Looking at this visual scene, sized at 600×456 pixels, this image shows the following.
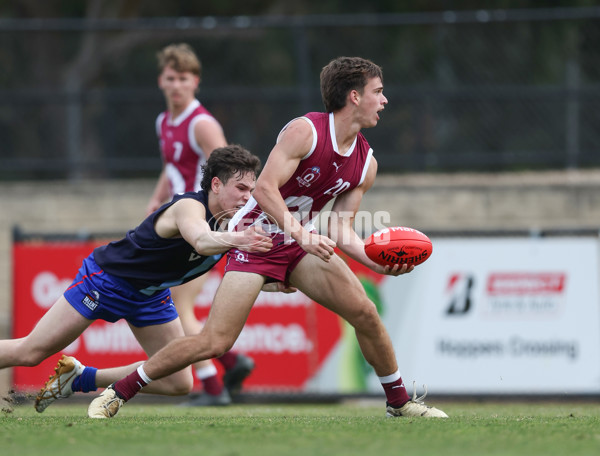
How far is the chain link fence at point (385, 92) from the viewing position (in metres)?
11.5

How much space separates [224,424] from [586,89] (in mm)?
7866

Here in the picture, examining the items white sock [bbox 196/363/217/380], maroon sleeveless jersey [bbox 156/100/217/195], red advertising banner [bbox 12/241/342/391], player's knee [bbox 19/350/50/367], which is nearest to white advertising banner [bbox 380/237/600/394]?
red advertising banner [bbox 12/241/342/391]

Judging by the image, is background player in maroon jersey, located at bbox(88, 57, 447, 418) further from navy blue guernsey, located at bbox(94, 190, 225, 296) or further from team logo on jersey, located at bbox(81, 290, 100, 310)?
team logo on jersey, located at bbox(81, 290, 100, 310)

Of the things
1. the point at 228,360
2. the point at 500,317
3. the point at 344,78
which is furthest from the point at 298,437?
the point at 500,317

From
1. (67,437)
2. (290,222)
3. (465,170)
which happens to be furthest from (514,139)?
(67,437)

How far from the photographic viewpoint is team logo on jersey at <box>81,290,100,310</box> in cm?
563

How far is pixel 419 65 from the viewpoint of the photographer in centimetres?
1177

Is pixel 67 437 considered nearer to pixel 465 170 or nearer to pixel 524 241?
pixel 524 241

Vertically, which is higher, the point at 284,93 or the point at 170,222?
the point at 284,93

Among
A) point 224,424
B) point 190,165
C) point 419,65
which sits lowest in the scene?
point 224,424

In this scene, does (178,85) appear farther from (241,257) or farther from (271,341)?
(271,341)

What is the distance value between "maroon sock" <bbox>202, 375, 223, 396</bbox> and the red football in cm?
256

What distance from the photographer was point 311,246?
207 inches

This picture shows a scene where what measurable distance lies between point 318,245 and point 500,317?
4201 millimetres
